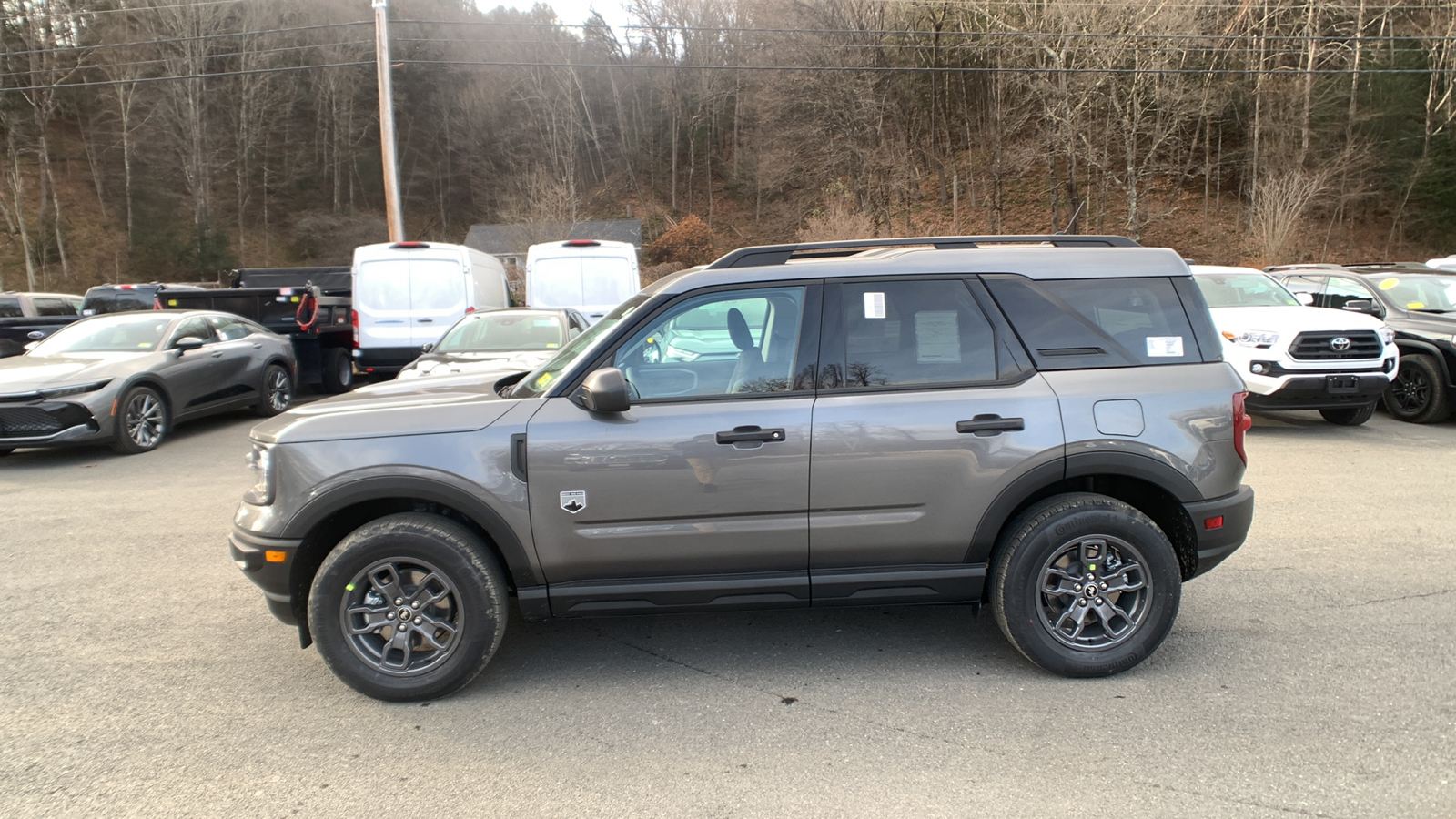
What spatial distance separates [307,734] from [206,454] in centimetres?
737

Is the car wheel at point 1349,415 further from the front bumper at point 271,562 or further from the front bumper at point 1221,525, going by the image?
the front bumper at point 271,562

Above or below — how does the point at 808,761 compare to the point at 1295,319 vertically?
below

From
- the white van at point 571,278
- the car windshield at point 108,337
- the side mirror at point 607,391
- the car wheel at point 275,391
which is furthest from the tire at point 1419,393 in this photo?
the car windshield at point 108,337

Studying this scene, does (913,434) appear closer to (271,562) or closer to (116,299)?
(271,562)

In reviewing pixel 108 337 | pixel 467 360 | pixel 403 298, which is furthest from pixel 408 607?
pixel 403 298

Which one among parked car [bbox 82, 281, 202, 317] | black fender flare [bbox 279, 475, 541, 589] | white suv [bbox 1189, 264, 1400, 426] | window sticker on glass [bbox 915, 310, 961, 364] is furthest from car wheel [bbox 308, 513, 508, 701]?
parked car [bbox 82, 281, 202, 317]

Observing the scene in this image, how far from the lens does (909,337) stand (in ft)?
12.5

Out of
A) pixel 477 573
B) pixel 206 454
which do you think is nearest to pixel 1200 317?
pixel 477 573

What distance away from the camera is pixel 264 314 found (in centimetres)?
1436

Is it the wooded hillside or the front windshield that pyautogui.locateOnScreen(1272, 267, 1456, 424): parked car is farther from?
the front windshield

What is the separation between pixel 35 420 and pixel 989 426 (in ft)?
31.2

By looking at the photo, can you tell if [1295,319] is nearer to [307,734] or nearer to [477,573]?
[477,573]

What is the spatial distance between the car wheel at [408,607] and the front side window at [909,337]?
1723 millimetres

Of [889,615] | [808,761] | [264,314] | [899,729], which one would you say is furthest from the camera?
[264,314]
